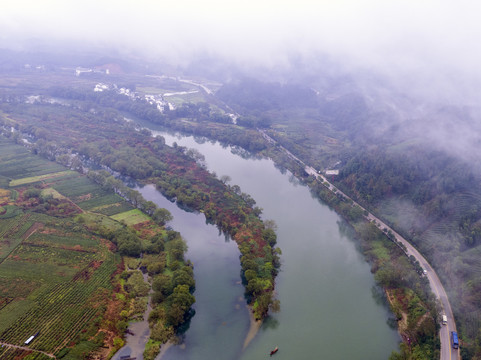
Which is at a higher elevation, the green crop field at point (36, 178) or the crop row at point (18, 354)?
the crop row at point (18, 354)

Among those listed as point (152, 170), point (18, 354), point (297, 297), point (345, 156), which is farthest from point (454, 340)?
point (152, 170)

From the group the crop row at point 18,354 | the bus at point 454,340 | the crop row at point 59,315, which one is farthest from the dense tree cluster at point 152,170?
the bus at point 454,340

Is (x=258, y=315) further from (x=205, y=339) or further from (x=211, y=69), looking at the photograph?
(x=211, y=69)

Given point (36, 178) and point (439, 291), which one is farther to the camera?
point (36, 178)

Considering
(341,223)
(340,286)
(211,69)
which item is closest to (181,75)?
(211,69)

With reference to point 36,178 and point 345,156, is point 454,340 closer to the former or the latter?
point 345,156

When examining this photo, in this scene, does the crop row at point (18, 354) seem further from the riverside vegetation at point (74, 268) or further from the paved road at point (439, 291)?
the paved road at point (439, 291)

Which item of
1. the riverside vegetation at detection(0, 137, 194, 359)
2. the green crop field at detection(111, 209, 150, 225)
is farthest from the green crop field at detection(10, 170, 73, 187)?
the green crop field at detection(111, 209, 150, 225)
